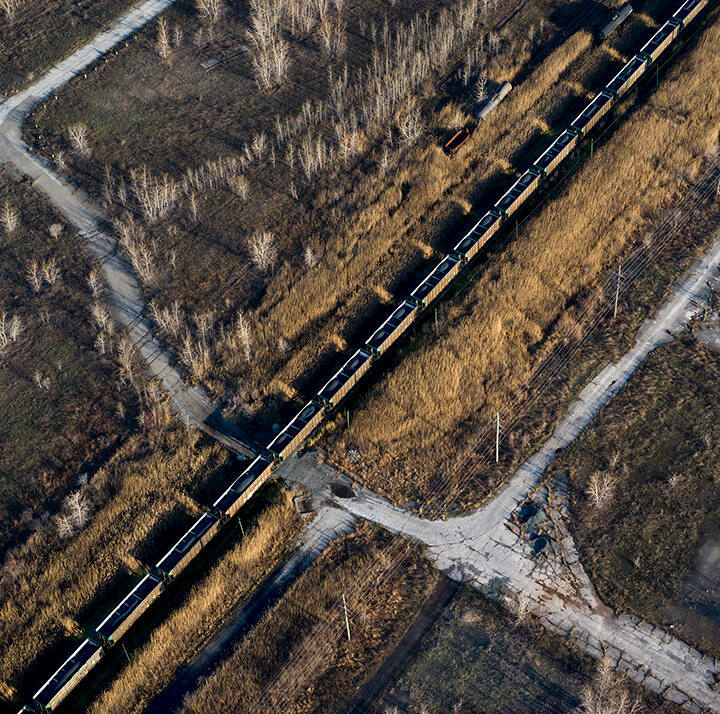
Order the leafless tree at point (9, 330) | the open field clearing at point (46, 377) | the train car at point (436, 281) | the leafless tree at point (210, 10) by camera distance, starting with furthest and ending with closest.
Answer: the leafless tree at point (210, 10), the train car at point (436, 281), the leafless tree at point (9, 330), the open field clearing at point (46, 377)

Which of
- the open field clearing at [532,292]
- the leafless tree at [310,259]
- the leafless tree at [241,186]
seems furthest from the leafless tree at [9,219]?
the open field clearing at [532,292]

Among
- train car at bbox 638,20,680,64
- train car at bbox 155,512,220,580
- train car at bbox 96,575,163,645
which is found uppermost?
train car at bbox 638,20,680,64

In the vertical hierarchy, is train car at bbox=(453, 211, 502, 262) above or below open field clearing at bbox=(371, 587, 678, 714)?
above

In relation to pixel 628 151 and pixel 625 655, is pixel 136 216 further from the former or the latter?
pixel 625 655

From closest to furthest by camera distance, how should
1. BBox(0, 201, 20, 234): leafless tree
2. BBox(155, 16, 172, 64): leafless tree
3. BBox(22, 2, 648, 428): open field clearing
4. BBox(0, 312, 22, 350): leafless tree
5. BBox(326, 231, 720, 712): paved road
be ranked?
BBox(326, 231, 720, 712): paved road
BBox(0, 312, 22, 350): leafless tree
BBox(22, 2, 648, 428): open field clearing
BBox(0, 201, 20, 234): leafless tree
BBox(155, 16, 172, 64): leafless tree

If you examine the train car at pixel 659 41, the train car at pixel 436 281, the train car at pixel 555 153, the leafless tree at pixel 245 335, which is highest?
the train car at pixel 659 41

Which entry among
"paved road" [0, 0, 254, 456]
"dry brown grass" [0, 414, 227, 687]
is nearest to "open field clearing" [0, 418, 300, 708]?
"dry brown grass" [0, 414, 227, 687]

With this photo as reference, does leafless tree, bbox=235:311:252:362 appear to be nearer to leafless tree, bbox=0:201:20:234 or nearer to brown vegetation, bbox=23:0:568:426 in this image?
brown vegetation, bbox=23:0:568:426

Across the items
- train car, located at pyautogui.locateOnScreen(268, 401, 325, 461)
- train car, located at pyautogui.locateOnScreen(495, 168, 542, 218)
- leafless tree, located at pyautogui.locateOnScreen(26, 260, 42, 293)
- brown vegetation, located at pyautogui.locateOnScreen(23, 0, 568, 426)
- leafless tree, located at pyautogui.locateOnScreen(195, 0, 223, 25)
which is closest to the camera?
train car, located at pyautogui.locateOnScreen(268, 401, 325, 461)

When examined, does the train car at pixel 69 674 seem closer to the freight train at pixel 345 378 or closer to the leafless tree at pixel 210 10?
the freight train at pixel 345 378
